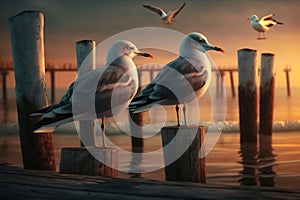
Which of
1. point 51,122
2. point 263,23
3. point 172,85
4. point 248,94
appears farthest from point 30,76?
point 263,23

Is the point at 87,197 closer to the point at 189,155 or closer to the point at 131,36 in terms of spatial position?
the point at 189,155

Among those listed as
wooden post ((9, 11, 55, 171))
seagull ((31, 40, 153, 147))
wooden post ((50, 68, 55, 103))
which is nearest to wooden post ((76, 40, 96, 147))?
wooden post ((9, 11, 55, 171))

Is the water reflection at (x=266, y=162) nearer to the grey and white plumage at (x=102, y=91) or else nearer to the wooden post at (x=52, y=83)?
the grey and white plumage at (x=102, y=91)

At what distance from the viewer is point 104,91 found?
3.28 meters

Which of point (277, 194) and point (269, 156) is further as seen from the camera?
point (269, 156)

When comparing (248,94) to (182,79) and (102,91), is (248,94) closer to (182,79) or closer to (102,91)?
(182,79)

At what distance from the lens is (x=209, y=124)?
46.9 feet

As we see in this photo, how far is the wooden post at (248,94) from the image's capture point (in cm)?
714

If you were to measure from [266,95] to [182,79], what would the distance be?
4822 mm

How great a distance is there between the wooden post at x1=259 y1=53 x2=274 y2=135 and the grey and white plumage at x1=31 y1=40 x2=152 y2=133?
501 centimetres

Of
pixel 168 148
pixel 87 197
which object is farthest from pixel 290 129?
pixel 87 197

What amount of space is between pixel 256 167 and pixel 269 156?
100cm

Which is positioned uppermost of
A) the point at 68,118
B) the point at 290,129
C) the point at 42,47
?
the point at 42,47

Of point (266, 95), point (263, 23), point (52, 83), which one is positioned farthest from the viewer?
point (52, 83)
